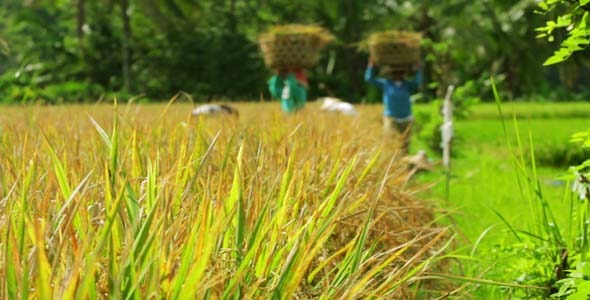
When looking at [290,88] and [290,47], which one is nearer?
[290,88]

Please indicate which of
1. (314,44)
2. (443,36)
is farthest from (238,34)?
(314,44)

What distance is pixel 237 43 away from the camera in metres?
27.3

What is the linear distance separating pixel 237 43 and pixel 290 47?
761 inches

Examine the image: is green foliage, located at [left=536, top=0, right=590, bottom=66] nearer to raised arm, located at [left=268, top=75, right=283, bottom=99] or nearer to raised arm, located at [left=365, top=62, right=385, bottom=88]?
raised arm, located at [left=365, top=62, right=385, bottom=88]

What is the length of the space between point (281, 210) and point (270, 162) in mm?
1125

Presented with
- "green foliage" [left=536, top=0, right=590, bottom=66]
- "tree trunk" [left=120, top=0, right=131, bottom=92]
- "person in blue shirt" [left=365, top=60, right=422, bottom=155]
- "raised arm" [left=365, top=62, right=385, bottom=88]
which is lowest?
"person in blue shirt" [left=365, top=60, right=422, bottom=155]

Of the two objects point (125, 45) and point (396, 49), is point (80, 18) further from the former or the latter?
point (396, 49)

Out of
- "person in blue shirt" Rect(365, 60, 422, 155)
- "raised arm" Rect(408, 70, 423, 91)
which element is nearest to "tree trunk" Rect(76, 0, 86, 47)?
"person in blue shirt" Rect(365, 60, 422, 155)

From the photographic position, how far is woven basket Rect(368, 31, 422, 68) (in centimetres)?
803

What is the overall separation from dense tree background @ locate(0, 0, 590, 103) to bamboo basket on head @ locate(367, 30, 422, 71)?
609 inches

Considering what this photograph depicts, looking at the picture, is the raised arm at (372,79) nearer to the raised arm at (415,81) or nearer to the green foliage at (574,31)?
the raised arm at (415,81)

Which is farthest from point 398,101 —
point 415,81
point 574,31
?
point 574,31

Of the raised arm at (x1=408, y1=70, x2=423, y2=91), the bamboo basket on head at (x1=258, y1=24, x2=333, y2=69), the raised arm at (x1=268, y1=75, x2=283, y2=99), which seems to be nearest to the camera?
the raised arm at (x1=408, y1=70, x2=423, y2=91)

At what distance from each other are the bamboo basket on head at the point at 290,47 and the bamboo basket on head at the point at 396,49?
0.60m
